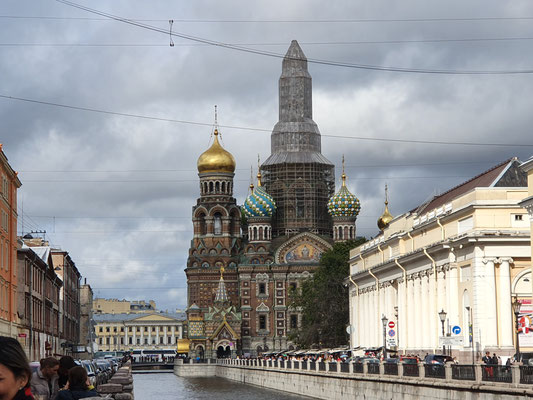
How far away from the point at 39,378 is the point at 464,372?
19844 millimetres

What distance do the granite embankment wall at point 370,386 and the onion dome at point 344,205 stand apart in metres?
50.9

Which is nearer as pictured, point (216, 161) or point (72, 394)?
point (72, 394)

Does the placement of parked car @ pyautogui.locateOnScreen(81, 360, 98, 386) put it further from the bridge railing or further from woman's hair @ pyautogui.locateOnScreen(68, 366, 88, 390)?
woman's hair @ pyautogui.locateOnScreen(68, 366, 88, 390)

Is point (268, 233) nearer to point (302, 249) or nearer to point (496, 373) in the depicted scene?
point (302, 249)

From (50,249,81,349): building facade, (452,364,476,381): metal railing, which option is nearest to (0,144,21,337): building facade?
(452,364,476,381): metal railing

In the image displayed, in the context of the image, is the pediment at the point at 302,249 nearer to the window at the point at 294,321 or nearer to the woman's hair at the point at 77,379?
the window at the point at 294,321

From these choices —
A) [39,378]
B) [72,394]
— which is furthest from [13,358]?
[39,378]

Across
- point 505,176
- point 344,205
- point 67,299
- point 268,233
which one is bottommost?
point 67,299

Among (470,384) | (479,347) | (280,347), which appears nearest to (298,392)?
(479,347)

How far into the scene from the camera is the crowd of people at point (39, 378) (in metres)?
5.12

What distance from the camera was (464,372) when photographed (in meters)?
32.1

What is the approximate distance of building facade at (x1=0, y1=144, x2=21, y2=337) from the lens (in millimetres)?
54781

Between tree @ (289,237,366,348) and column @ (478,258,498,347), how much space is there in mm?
47090

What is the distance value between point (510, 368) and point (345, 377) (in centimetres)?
2184
